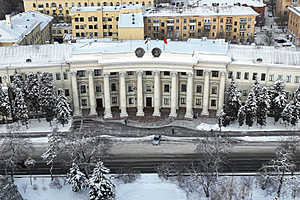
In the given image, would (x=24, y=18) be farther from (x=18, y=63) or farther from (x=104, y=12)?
(x=18, y=63)

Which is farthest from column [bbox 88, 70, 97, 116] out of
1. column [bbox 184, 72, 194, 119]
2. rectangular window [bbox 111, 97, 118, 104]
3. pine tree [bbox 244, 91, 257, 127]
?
pine tree [bbox 244, 91, 257, 127]

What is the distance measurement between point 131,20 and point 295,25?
66.9 m

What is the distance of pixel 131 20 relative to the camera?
13062 centimetres

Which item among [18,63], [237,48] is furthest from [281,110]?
[18,63]

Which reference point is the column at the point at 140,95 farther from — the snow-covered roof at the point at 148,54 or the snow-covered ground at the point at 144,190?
the snow-covered ground at the point at 144,190

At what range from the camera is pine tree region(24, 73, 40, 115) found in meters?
93.3

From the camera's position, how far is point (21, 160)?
82.3m

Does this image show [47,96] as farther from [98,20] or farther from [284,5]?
[284,5]

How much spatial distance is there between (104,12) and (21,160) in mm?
77410

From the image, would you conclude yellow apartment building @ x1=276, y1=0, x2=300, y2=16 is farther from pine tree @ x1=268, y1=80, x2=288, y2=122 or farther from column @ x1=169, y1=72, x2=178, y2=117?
column @ x1=169, y1=72, x2=178, y2=117

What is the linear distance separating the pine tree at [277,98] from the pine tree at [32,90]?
51.9 m

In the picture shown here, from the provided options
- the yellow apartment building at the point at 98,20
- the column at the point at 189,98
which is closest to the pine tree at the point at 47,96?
the column at the point at 189,98

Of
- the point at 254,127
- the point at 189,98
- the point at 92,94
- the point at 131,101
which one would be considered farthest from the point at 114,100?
the point at 254,127

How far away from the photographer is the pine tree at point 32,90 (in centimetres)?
9331
